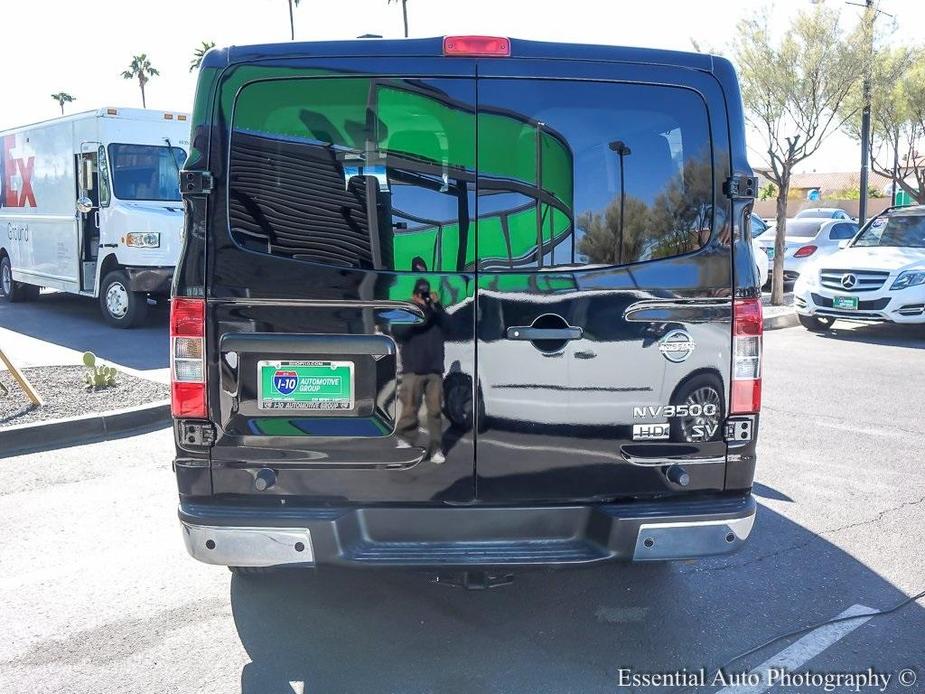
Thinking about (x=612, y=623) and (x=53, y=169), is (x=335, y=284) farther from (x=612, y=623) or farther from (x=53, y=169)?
(x=53, y=169)

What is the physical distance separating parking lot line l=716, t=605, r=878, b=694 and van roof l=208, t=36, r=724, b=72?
2315 millimetres

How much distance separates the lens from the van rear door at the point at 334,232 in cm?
321

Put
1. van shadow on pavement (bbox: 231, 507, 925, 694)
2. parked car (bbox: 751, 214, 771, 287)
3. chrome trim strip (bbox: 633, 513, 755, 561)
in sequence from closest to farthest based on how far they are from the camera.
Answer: chrome trim strip (bbox: 633, 513, 755, 561) → van shadow on pavement (bbox: 231, 507, 925, 694) → parked car (bbox: 751, 214, 771, 287)

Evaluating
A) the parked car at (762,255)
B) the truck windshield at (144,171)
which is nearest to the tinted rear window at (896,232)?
the parked car at (762,255)

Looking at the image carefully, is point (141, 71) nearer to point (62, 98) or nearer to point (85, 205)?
point (62, 98)

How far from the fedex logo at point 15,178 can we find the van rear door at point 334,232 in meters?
12.3

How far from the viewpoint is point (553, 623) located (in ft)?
12.9

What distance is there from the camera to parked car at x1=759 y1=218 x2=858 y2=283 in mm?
18203

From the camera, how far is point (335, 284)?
3229 millimetres

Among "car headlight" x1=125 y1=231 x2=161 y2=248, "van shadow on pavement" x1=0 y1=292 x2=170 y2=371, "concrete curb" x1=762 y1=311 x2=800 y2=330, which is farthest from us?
"concrete curb" x1=762 y1=311 x2=800 y2=330

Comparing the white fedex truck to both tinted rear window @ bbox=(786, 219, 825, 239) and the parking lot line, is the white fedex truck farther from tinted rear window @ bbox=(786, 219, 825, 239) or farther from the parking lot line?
tinted rear window @ bbox=(786, 219, 825, 239)

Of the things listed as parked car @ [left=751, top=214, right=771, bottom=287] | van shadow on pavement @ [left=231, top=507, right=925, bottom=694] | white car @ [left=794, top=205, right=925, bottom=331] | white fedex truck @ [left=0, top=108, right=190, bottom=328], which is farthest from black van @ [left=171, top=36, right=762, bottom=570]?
parked car @ [left=751, top=214, right=771, bottom=287]

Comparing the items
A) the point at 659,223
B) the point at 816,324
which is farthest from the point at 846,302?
the point at 659,223

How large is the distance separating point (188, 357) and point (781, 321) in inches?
484
